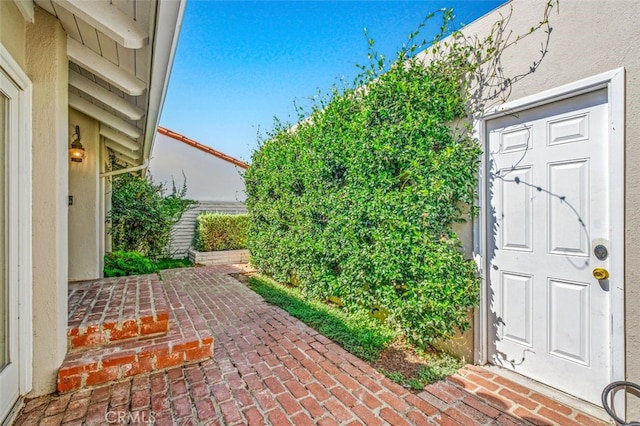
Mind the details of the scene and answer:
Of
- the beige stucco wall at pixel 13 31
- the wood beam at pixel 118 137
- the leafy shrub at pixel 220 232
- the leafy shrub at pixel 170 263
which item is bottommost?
the leafy shrub at pixel 170 263

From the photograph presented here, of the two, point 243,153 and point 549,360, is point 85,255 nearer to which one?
point 243,153

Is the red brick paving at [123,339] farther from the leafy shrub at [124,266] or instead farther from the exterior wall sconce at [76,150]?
the exterior wall sconce at [76,150]

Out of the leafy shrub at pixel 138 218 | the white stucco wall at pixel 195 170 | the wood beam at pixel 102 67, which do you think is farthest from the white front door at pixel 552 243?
the white stucco wall at pixel 195 170

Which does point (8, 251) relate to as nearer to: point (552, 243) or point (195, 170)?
point (552, 243)

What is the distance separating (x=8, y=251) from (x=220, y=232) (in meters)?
8.38

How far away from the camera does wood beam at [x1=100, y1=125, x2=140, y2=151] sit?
5652mm

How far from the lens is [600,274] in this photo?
2.30m

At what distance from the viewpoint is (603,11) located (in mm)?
2266

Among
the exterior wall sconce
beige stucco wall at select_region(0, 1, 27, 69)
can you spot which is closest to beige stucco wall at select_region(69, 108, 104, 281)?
the exterior wall sconce

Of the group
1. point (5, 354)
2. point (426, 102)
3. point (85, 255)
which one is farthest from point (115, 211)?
point (426, 102)

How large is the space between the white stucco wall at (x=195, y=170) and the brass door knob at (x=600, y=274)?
42.5ft

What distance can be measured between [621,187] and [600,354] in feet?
4.60

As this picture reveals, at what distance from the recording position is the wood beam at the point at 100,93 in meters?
3.61

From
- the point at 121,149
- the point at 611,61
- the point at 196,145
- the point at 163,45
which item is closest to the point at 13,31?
the point at 163,45
